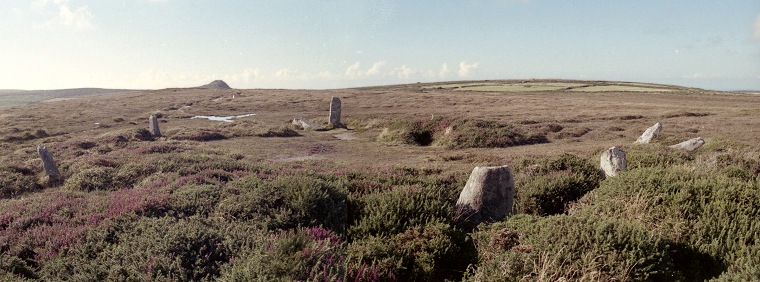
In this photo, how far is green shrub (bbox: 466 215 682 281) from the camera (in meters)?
6.00

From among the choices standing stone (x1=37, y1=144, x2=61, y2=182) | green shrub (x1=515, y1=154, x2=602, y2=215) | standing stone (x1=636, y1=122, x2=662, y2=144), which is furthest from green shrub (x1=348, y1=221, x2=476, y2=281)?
standing stone (x1=636, y1=122, x2=662, y2=144)

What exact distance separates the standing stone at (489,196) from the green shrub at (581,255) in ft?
8.46

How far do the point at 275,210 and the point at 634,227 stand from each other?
666 centimetres

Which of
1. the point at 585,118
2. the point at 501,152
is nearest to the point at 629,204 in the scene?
the point at 501,152

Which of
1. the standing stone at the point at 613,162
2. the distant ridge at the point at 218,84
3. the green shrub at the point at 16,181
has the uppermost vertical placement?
the distant ridge at the point at 218,84

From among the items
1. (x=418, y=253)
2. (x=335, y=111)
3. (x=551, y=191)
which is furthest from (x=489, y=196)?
(x=335, y=111)

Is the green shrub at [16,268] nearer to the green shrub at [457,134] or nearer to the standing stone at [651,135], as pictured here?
the green shrub at [457,134]

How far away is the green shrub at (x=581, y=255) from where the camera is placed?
Answer: 6.00 metres

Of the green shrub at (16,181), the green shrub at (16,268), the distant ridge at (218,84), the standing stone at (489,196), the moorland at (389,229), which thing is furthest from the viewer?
the distant ridge at (218,84)

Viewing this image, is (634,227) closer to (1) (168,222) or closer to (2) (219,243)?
(2) (219,243)

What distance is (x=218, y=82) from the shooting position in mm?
170750

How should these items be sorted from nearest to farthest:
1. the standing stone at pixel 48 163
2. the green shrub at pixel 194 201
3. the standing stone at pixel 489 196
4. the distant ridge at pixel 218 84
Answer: the green shrub at pixel 194 201, the standing stone at pixel 489 196, the standing stone at pixel 48 163, the distant ridge at pixel 218 84

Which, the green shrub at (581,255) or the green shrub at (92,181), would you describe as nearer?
the green shrub at (581,255)

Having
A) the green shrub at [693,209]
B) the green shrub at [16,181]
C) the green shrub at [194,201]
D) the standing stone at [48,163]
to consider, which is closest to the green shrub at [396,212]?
the green shrub at [693,209]
